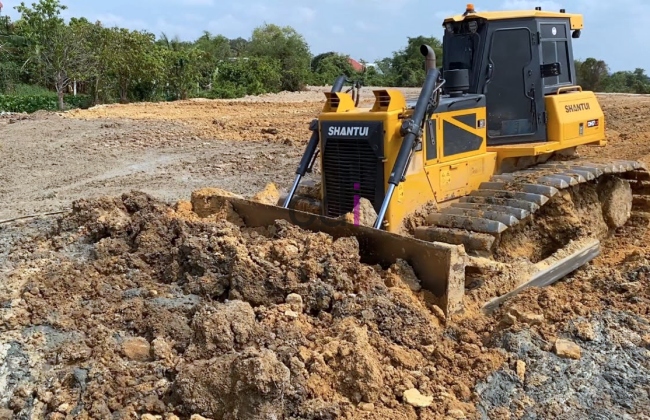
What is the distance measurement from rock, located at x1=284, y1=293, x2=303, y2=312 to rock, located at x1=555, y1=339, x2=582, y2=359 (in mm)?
1694

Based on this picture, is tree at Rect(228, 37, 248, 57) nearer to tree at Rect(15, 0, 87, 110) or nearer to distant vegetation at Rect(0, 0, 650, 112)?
distant vegetation at Rect(0, 0, 650, 112)

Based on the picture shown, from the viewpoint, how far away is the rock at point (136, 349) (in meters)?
4.13

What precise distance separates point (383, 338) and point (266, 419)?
102cm

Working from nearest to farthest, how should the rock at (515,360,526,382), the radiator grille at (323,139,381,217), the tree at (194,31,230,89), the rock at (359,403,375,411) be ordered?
the rock at (359,403,375,411), the rock at (515,360,526,382), the radiator grille at (323,139,381,217), the tree at (194,31,230,89)

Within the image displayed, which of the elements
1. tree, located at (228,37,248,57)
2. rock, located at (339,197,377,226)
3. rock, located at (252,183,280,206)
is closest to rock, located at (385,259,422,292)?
rock, located at (339,197,377,226)

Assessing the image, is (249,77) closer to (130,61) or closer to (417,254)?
(130,61)

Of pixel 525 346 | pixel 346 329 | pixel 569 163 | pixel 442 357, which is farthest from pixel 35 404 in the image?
pixel 569 163

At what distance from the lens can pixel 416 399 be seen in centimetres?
370

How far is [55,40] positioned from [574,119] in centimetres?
2256

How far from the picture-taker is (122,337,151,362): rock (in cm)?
413

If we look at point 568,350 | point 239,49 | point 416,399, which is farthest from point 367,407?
point 239,49

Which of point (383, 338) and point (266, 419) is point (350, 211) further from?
point (266, 419)

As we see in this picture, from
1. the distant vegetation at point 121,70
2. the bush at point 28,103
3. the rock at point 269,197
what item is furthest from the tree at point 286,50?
the rock at point 269,197

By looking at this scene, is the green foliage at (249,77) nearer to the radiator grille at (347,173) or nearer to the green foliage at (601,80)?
the green foliage at (601,80)
